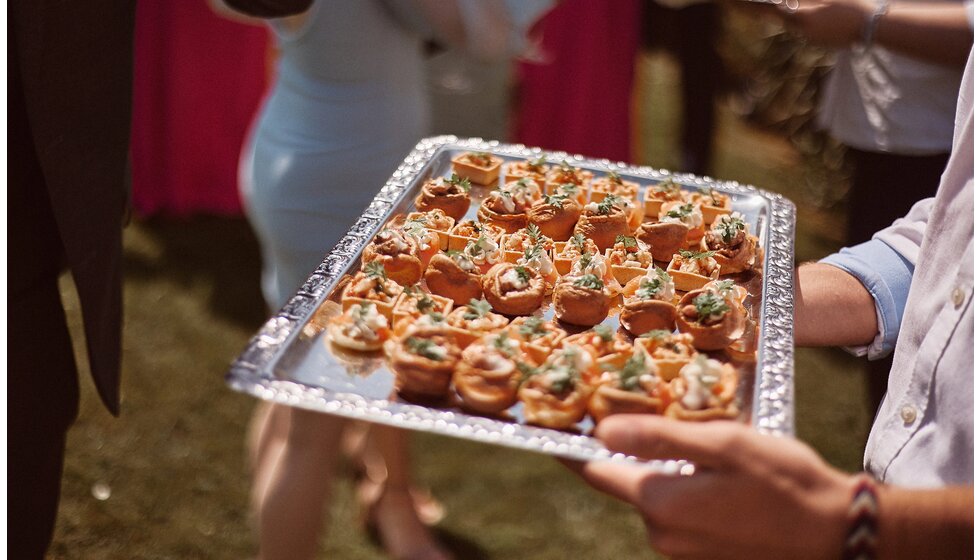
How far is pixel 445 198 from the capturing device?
76.7 inches

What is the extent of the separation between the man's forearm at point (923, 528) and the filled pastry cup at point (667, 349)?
427 mm

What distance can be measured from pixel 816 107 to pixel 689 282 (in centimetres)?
409

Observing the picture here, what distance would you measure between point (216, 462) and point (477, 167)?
5.46ft

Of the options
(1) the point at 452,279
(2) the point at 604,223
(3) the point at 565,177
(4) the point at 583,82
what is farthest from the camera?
(4) the point at 583,82

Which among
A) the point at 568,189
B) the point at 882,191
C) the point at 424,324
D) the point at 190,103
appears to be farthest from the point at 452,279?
the point at 190,103

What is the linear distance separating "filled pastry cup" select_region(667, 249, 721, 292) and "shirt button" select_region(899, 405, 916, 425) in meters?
0.44

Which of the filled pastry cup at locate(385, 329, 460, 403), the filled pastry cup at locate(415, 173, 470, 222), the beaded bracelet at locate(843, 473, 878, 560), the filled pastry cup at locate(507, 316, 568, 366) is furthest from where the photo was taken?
the filled pastry cup at locate(415, 173, 470, 222)

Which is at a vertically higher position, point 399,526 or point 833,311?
point 833,311

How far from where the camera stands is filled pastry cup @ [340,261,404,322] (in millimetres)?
1556

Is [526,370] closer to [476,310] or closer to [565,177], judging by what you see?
[476,310]

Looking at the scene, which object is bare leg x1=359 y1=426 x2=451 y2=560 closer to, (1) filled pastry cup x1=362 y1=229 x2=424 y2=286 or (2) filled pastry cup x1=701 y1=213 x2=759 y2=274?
(1) filled pastry cup x1=362 y1=229 x2=424 y2=286

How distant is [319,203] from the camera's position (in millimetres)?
2459

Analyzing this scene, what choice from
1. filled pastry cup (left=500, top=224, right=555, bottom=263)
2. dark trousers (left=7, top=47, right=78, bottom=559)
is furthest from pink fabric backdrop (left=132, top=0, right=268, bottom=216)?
filled pastry cup (left=500, top=224, right=555, bottom=263)

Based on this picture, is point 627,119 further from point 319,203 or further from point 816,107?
point 319,203
